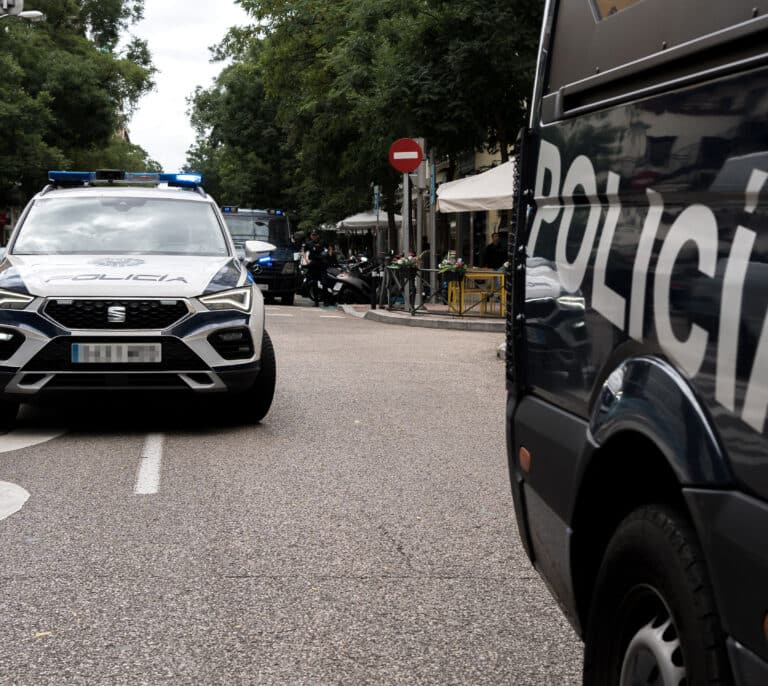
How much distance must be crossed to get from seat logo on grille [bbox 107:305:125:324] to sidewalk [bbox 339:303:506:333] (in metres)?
11.6

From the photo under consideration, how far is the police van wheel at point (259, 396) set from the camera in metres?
9.04

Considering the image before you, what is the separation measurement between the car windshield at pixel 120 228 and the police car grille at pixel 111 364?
1.27m

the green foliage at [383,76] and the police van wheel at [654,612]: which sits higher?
the green foliage at [383,76]

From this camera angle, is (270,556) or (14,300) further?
(14,300)

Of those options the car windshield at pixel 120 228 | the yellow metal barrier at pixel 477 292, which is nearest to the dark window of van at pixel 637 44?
the car windshield at pixel 120 228

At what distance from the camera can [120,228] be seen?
32.1 ft

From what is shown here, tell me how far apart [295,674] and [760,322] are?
2296 millimetres

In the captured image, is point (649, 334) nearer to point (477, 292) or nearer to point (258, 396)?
point (258, 396)

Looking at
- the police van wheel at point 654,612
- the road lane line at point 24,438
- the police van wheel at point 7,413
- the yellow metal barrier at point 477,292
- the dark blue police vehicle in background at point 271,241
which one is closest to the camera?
the police van wheel at point 654,612

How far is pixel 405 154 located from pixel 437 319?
2.99 metres

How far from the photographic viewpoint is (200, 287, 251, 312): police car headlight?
8.63 meters

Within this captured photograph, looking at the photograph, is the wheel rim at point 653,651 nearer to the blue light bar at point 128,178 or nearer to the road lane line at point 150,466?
the road lane line at point 150,466

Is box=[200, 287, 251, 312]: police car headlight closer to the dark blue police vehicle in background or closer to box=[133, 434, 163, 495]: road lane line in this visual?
box=[133, 434, 163, 495]: road lane line

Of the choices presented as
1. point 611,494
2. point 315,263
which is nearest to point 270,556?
point 611,494
